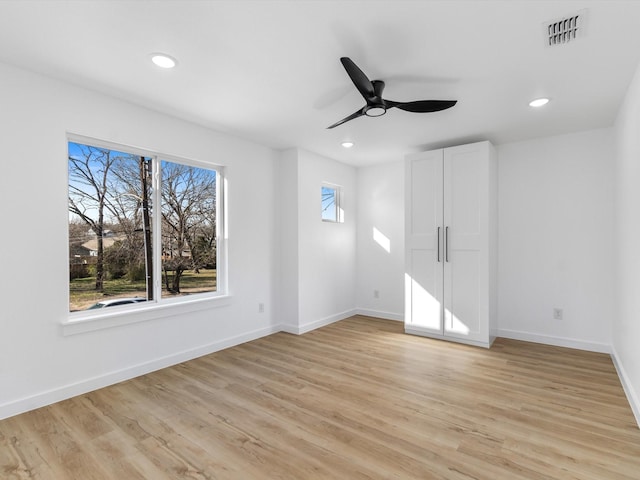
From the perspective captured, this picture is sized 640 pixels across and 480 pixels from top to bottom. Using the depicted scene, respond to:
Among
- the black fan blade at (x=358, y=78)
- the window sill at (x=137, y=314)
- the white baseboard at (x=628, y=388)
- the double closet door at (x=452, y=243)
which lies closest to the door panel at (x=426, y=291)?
the double closet door at (x=452, y=243)

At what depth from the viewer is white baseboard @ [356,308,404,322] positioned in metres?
5.18

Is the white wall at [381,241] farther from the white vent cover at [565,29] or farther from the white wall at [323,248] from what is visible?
the white vent cover at [565,29]

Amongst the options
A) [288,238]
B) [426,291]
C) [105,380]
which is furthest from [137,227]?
[426,291]

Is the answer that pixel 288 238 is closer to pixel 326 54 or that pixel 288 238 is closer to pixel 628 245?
pixel 326 54

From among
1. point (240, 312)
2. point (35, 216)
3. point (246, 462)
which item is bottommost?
point (246, 462)

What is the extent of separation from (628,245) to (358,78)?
8.22ft

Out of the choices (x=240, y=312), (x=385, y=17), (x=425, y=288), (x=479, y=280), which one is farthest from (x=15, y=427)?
(x=479, y=280)

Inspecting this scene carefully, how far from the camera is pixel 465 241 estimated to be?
13.1 feet

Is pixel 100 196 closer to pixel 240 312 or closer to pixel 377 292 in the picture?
pixel 240 312

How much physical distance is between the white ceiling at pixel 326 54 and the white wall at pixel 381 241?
74.1 inches

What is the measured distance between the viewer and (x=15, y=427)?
87.3 inches

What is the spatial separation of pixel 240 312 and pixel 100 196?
193cm

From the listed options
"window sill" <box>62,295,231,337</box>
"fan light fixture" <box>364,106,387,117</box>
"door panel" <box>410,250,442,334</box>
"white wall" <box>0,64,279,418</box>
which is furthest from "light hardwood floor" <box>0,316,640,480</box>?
"fan light fixture" <box>364,106,387,117</box>

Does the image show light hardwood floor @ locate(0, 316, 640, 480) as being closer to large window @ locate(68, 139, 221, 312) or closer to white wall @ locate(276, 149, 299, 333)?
large window @ locate(68, 139, 221, 312)
